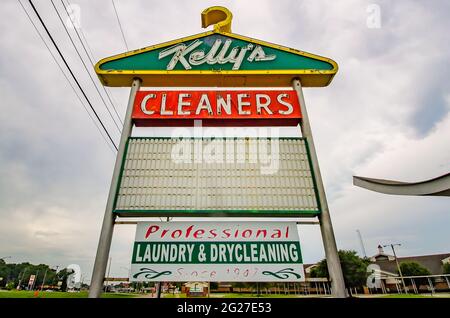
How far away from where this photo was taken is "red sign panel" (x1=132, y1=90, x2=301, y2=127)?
5617 millimetres

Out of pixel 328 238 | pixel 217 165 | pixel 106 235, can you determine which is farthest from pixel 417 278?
pixel 106 235

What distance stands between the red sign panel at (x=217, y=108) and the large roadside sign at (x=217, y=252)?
2436mm

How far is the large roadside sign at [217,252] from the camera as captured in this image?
4035 mm

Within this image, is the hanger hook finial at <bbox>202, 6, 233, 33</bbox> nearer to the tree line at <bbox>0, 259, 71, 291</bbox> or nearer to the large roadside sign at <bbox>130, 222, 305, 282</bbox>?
the large roadside sign at <bbox>130, 222, 305, 282</bbox>

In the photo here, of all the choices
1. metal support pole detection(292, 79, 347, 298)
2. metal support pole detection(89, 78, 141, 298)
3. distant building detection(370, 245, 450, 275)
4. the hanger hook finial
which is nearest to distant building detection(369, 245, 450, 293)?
distant building detection(370, 245, 450, 275)

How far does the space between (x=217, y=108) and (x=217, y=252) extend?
3252 millimetres

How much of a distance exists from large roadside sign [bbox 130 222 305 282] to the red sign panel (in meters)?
2.44

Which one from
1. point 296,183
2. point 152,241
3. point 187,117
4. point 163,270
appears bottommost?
point 163,270

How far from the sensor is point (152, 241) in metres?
4.29
